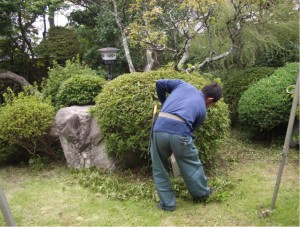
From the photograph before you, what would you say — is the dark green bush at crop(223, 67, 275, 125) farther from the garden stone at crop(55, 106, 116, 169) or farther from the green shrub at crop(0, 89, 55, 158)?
the green shrub at crop(0, 89, 55, 158)

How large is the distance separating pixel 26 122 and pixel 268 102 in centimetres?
410

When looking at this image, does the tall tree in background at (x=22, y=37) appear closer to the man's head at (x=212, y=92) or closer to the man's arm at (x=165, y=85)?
the man's arm at (x=165, y=85)

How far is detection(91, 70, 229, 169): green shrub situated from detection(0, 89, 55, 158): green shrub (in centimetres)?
111

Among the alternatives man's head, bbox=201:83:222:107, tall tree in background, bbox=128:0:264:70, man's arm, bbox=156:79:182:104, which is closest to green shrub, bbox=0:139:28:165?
tall tree in background, bbox=128:0:264:70

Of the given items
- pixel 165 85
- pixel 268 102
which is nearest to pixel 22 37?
pixel 165 85

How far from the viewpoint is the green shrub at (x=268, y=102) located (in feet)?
18.7

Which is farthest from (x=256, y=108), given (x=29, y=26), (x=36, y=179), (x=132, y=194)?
(x=29, y=26)

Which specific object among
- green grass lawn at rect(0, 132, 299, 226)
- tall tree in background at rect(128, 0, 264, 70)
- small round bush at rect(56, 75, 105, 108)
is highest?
tall tree in background at rect(128, 0, 264, 70)

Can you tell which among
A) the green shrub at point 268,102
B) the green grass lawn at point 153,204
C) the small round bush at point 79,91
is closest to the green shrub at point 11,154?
the green grass lawn at point 153,204

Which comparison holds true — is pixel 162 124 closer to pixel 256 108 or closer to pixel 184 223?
pixel 184 223

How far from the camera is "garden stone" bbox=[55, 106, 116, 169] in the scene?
5.42 meters

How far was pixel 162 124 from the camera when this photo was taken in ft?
12.6

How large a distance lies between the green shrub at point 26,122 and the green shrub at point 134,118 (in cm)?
111

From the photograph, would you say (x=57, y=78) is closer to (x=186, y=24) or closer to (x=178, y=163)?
(x=186, y=24)
